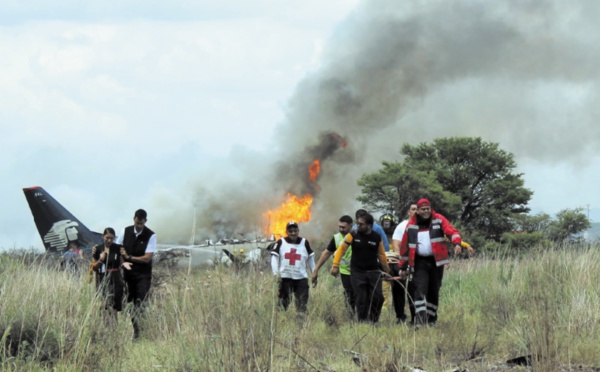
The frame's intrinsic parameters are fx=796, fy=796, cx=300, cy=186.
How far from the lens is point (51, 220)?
30.1 metres

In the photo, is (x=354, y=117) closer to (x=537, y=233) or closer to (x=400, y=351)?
(x=537, y=233)

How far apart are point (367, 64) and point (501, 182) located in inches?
398

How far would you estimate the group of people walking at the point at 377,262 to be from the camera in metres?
10.1

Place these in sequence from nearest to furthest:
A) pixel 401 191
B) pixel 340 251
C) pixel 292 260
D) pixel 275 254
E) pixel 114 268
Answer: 1. pixel 114 268
2. pixel 340 251
3. pixel 275 254
4. pixel 292 260
5. pixel 401 191

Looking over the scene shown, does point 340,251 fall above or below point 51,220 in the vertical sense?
below

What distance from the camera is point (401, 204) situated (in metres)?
40.1

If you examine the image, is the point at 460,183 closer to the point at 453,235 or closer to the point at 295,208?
the point at 295,208

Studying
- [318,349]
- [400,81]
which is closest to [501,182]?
[400,81]

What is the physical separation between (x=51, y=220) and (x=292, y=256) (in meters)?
20.9

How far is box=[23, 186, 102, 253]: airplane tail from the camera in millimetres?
29875

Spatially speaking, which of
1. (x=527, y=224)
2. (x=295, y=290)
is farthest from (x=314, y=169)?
(x=295, y=290)

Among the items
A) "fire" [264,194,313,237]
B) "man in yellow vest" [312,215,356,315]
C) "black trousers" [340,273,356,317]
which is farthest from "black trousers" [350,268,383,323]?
"fire" [264,194,313,237]

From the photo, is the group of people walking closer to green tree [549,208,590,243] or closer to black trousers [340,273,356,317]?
black trousers [340,273,356,317]

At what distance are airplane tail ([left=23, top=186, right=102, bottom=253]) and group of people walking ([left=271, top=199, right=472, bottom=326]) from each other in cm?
1989
